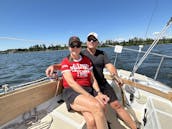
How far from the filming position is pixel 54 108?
7.29 ft

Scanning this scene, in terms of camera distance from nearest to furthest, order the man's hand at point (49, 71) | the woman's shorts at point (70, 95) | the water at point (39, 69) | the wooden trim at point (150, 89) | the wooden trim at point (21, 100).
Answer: the wooden trim at point (21, 100)
the woman's shorts at point (70, 95)
the man's hand at point (49, 71)
the wooden trim at point (150, 89)
the water at point (39, 69)

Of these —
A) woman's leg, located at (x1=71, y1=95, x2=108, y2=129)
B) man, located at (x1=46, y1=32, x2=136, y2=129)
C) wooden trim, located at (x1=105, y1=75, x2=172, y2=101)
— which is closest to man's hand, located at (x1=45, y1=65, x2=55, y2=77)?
man, located at (x1=46, y1=32, x2=136, y2=129)

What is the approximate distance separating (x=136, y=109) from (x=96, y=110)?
48.8 inches

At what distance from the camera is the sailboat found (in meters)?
1.68

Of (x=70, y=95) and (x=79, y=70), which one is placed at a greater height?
(x=79, y=70)

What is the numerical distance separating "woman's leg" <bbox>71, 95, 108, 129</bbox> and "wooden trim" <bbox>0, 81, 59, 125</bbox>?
0.46 m

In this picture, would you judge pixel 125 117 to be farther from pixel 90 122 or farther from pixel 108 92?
pixel 90 122

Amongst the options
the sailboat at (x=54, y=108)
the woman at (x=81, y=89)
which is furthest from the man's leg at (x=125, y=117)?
the woman at (x=81, y=89)

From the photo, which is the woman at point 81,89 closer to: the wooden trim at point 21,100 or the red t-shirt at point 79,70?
the red t-shirt at point 79,70

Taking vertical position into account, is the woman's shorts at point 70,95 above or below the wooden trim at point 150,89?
above

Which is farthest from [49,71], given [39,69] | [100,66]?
[39,69]

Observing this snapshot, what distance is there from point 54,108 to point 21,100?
1.79 feet

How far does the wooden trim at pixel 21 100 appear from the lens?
162 centimetres

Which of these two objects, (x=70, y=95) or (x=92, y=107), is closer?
(x=92, y=107)
